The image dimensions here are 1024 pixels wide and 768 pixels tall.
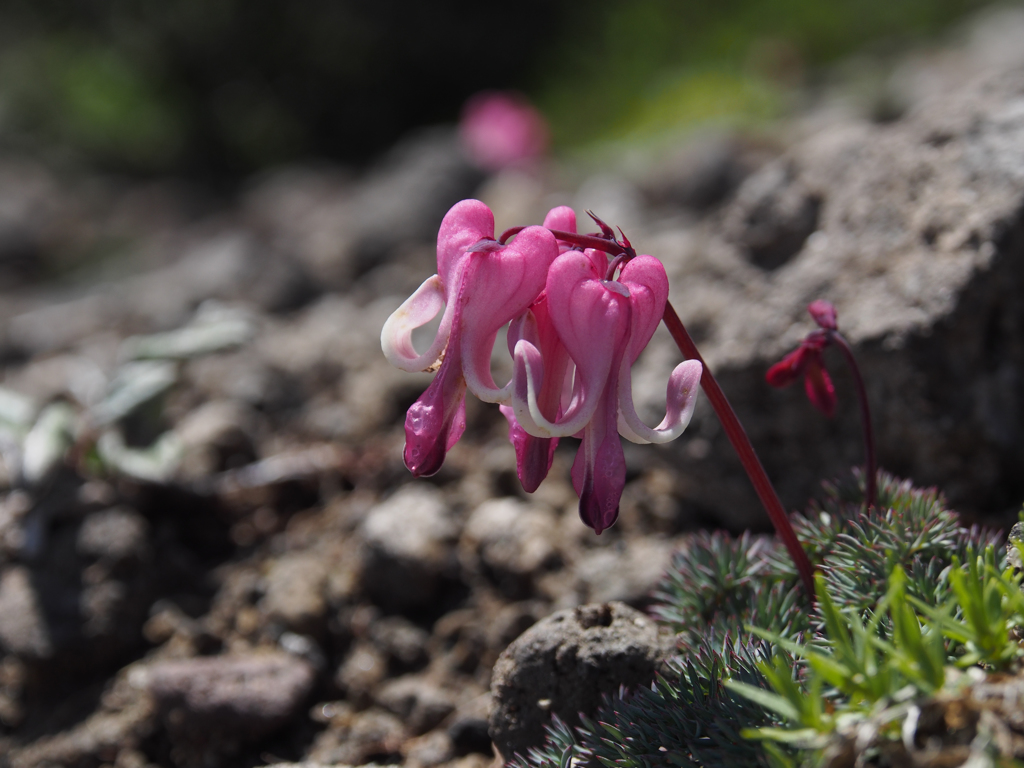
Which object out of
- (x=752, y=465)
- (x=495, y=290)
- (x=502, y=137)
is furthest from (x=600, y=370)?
(x=502, y=137)

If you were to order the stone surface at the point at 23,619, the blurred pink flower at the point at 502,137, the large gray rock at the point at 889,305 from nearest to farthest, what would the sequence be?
the large gray rock at the point at 889,305
the stone surface at the point at 23,619
the blurred pink flower at the point at 502,137

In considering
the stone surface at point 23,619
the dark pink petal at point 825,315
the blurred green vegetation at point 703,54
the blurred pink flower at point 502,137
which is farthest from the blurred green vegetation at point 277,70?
the dark pink petal at point 825,315

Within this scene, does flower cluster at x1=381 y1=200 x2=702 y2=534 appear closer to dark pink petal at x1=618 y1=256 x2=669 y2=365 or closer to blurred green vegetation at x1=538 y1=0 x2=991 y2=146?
dark pink petal at x1=618 y1=256 x2=669 y2=365

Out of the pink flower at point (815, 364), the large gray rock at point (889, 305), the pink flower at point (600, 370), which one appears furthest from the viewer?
the large gray rock at point (889, 305)

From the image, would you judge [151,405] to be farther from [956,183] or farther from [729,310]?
[956,183]

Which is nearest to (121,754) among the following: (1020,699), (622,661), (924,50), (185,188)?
(622,661)

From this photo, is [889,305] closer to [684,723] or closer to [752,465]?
[752,465]

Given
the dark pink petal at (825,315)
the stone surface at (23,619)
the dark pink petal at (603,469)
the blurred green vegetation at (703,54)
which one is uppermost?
the blurred green vegetation at (703,54)

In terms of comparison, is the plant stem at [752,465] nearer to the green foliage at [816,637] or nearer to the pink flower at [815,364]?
the green foliage at [816,637]
